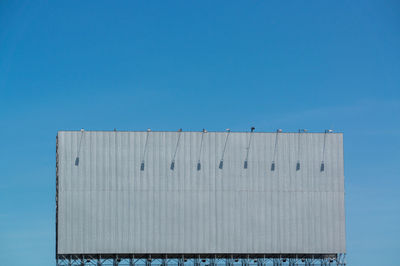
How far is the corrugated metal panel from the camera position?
69438 millimetres

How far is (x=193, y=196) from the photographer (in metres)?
70.3

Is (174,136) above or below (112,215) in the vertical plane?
above

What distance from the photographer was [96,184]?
69750 millimetres

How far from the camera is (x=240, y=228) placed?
Answer: 7062 cm

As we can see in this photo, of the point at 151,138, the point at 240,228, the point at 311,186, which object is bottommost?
the point at 240,228

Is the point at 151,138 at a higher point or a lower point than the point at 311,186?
higher

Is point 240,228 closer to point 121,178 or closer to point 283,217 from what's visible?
point 283,217

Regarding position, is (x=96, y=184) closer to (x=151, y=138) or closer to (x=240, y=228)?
(x=151, y=138)

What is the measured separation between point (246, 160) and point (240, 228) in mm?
6990

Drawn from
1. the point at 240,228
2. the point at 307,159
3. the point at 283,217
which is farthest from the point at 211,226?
the point at 307,159

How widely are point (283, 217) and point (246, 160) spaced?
7041mm

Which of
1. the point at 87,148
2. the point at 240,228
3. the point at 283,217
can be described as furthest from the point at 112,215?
the point at 283,217

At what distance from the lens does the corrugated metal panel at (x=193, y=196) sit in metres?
69.4

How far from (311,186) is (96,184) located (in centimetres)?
2217
